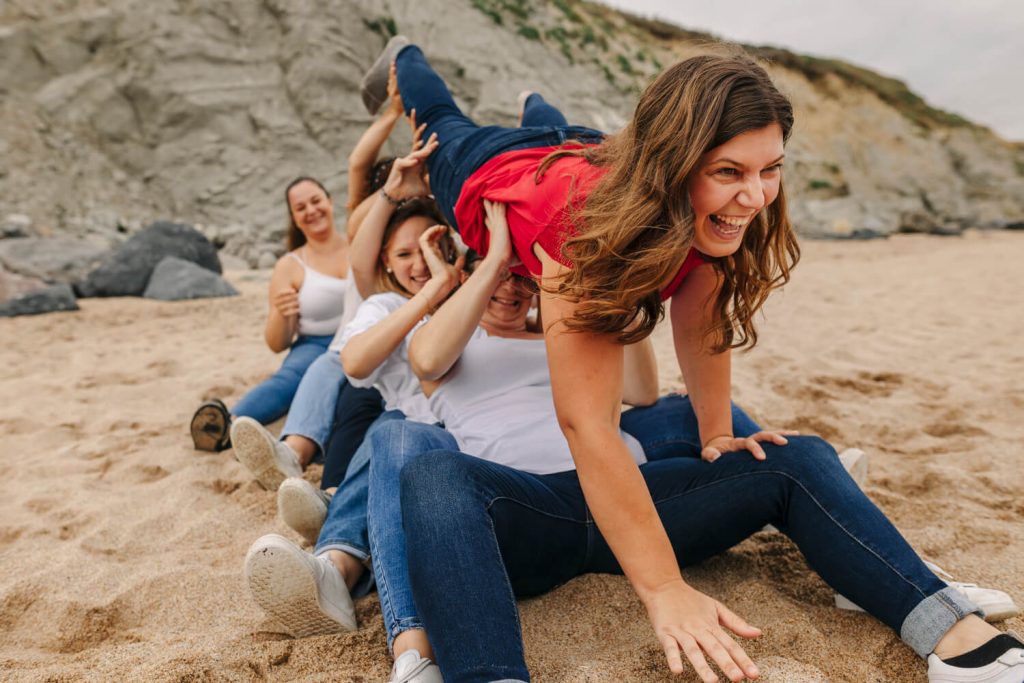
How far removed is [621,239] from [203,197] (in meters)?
11.9

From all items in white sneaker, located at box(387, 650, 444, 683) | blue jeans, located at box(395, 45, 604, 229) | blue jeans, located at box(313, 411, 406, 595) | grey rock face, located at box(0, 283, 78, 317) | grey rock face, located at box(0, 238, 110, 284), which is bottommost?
grey rock face, located at box(0, 238, 110, 284)

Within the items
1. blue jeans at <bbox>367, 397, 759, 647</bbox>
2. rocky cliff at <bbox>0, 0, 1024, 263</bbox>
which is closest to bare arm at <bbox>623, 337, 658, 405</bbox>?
blue jeans at <bbox>367, 397, 759, 647</bbox>

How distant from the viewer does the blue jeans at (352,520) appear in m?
1.72

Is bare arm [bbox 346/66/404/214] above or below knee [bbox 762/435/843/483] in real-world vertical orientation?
above

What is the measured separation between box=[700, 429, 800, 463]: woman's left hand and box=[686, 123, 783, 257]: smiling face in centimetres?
53

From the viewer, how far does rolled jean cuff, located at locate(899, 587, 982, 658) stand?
1307mm

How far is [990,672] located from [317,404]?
2214 mm

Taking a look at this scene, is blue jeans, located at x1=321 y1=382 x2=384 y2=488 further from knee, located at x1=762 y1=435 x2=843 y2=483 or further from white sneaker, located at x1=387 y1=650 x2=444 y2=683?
knee, located at x1=762 y1=435 x2=843 y2=483

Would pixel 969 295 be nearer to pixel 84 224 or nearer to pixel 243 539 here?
pixel 243 539

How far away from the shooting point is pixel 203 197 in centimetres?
1160

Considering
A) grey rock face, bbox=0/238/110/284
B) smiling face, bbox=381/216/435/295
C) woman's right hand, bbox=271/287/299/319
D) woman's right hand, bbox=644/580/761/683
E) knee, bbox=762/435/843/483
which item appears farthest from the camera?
grey rock face, bbox=0/238/110/284

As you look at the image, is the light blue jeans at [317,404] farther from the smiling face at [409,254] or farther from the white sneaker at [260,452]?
the smiling face at [409,254]

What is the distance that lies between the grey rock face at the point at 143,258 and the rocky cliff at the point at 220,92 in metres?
2.13

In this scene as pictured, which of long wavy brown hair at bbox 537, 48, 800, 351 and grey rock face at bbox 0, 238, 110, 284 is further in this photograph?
grey rock face at bbox 0, 238, 110, 284
